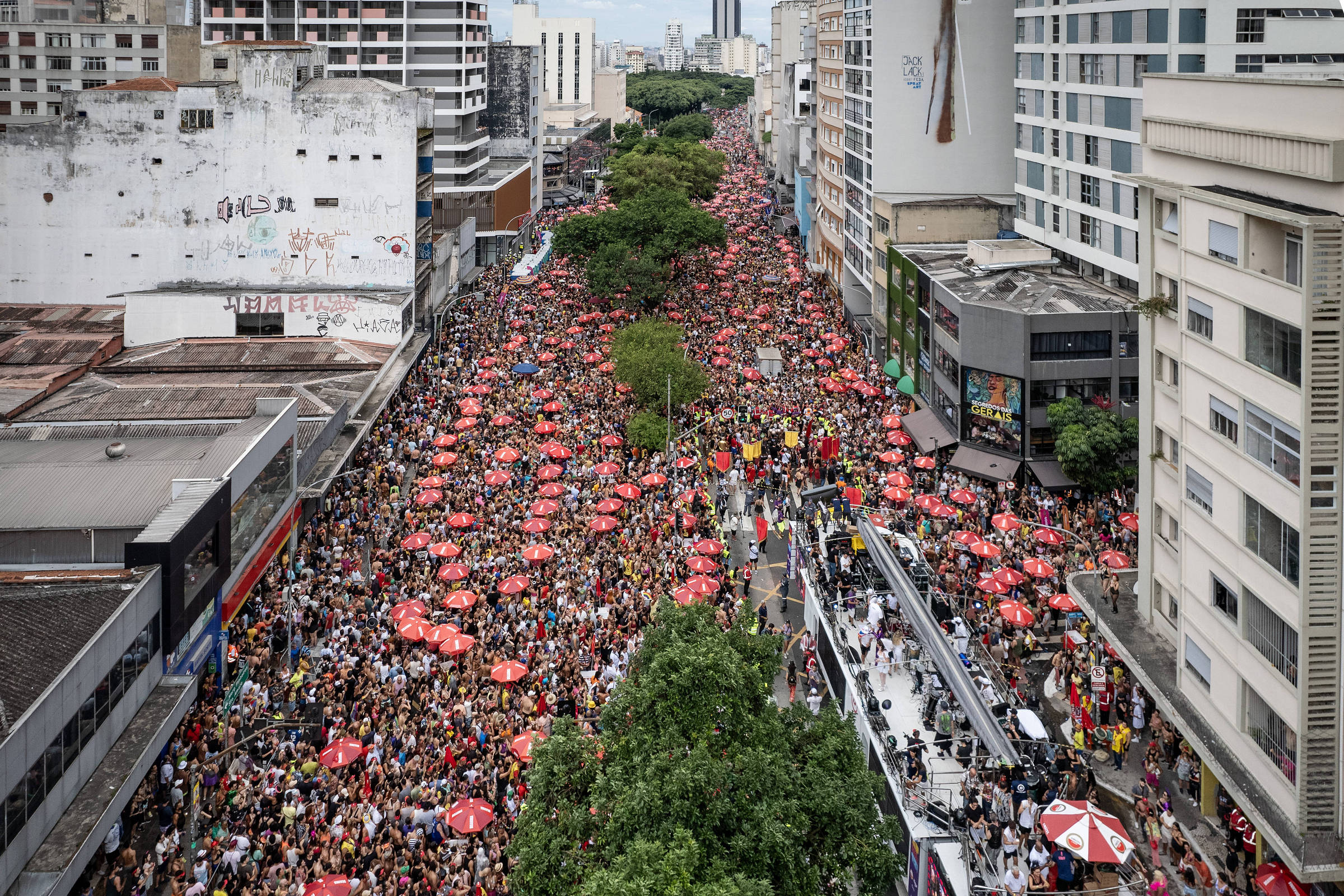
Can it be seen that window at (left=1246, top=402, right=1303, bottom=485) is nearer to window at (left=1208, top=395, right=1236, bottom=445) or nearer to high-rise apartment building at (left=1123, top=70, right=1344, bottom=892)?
high-rise apartment building at (left=1123, top=70, right=1344, bottom=892)

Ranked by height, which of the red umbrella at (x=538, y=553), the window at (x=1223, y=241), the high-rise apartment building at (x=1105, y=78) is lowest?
the red umbrella at (x=538, y=553)

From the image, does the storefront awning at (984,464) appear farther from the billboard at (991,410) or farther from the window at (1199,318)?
the window at (1199,318)

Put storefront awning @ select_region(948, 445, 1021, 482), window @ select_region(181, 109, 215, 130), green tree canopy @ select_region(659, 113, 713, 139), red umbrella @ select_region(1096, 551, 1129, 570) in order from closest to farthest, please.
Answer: red umbrella @ select_region(1096, 551, 1129, 570), storefront awning @ select_region(948, 445, 1021, 482), window @ select_region(181, 109, 215, 130), green tree canopy @ select_region(659, 113, 713, 139)

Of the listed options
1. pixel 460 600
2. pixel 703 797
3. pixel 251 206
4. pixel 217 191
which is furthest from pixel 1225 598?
pixel 217 191

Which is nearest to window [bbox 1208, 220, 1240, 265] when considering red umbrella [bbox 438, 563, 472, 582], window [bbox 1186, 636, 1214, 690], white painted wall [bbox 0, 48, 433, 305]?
window [bbox 1186, 636, 1214, 690]

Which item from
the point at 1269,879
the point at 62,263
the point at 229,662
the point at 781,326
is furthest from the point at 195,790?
the point at 781,326

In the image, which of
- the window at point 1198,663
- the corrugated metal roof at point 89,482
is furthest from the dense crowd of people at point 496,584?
the corrugated metal roof at point 89,482

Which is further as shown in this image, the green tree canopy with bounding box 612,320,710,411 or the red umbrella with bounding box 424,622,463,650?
the green tree canopy with bounding box 612,320,710,411
